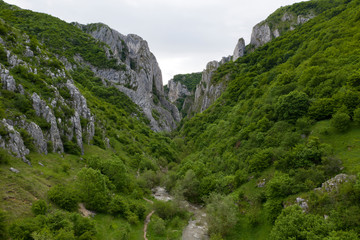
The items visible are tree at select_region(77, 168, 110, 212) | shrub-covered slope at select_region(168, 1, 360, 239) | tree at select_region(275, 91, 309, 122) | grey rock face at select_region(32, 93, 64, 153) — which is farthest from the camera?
tree at select_region(275, 91, 309, 122)

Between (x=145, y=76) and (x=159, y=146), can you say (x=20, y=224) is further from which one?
(x=145, y=76)

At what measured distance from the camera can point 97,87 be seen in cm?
9912

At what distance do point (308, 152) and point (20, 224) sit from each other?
35.0 metres

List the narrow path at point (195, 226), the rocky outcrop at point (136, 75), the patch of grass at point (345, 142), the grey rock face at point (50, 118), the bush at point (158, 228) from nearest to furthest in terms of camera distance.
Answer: the patch of grass at point (345, 142)
the bush at point (158, 228)
the narrow path at point (195, 226)
the grey rock face at point (50, 118)
the rocky outcrop at point (136, 75)

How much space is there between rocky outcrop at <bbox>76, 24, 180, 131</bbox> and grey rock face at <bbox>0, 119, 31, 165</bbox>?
9174 cm

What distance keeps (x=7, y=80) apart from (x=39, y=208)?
27.0m

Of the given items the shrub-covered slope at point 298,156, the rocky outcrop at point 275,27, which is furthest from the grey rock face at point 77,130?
the rocky outcrop at point 275,27

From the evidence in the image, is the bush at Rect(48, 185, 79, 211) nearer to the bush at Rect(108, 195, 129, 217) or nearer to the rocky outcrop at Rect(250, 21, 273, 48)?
the bush at Rect(108, 195, 129, 217)

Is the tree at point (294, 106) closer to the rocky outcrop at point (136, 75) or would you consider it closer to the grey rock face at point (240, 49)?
the rocky outcrop at point (136, 75)

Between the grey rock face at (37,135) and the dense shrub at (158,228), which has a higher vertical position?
the grey rock face at (37,135)

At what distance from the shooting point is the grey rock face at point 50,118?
36513mm

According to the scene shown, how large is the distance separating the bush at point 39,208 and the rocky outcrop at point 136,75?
3899 inches

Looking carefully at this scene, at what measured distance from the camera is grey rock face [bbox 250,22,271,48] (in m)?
134

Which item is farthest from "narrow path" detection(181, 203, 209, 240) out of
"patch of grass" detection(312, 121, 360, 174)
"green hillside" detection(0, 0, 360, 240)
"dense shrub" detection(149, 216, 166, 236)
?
"patch of grass" detection(312, 121, 360, 174)
